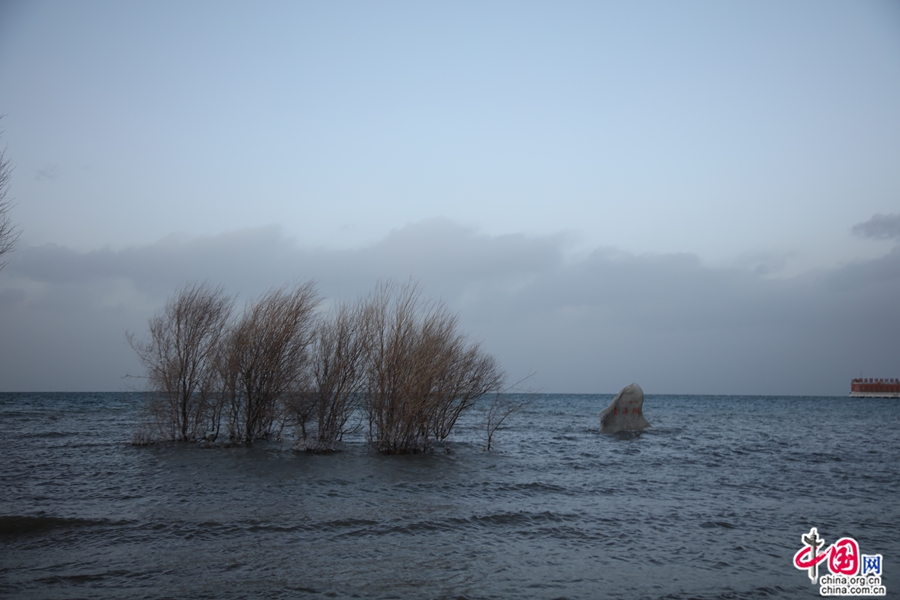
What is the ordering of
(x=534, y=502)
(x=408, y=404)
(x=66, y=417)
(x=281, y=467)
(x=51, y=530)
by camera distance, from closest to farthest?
(x=51, y=530) → (x=534, y=502) → (x=281, y=467) → (x=408, y=404) → (x=66, y=417)

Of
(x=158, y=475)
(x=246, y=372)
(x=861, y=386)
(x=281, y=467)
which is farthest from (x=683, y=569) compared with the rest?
(x=861, y=386)

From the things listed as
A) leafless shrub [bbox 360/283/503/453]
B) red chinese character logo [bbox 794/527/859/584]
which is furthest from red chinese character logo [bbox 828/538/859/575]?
leafless shrub [bbox 360/283/503/453]

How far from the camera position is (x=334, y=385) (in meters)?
18.2

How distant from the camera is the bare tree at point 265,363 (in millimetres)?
18344

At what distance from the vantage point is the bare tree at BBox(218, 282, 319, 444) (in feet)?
60.2

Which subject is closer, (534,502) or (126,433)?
(534,502)

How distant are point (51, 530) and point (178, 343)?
11.3 m

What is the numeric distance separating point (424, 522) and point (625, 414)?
21147 millimetres

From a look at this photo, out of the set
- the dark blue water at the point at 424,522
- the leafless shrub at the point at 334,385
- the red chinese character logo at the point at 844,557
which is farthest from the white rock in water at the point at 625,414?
the red chinese character logo at the point at 844,557

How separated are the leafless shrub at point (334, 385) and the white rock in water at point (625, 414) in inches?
593

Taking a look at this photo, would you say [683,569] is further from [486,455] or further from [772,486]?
[486,455]

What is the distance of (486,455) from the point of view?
18.0 meters

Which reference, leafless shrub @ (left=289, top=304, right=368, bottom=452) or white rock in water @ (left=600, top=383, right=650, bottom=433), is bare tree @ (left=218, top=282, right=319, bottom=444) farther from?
white rock in water @ (left=600, top=383, right=650, bottom=433)

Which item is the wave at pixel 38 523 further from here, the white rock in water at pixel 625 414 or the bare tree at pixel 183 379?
the white rock in water at pixel 625 414
